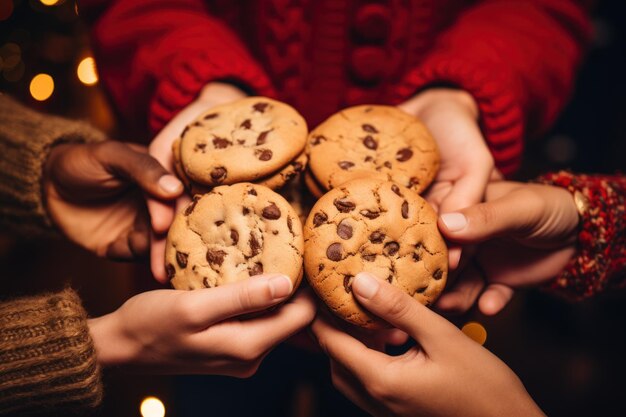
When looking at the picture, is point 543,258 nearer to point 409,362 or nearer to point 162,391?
point 409,362

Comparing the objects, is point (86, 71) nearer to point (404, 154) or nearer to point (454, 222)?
point (404, 154)

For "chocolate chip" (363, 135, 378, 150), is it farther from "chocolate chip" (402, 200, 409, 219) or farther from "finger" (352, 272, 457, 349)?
"finger" (352, 272, 457, 349)

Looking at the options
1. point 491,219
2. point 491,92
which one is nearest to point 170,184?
point 491,219

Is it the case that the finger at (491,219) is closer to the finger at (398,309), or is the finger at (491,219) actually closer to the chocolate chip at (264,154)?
the finger at (398,309)

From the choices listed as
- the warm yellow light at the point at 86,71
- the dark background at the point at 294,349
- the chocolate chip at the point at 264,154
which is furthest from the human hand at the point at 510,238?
the warm yellow light at the point at 86,71

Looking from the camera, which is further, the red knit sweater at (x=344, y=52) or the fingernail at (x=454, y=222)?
the red knit sweater at (x=344, y=52)

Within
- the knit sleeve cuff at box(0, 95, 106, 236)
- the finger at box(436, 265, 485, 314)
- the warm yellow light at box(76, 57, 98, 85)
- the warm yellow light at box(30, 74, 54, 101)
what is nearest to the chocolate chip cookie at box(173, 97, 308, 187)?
the knit sleeve cuff at box(0, 95, 106, 236)
